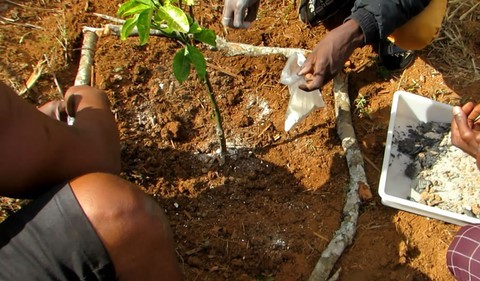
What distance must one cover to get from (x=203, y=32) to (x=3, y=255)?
883 millimetres

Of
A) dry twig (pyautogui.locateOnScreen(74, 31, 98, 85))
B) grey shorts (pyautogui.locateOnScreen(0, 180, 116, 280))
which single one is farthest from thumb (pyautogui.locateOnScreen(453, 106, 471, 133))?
dry twig (pyautogui.locateOnScreen(74, 31, 98, 85))

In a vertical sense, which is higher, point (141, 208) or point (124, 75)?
point (141, 208)

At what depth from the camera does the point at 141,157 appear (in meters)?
2.20

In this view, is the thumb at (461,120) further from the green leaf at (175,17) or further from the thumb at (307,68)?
the green leaf at (175,17)

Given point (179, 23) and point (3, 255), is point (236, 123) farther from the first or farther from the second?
point (3, 255)

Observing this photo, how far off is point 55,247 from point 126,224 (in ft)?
0.56

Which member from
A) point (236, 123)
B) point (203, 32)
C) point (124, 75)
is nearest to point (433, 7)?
point (236, 123)

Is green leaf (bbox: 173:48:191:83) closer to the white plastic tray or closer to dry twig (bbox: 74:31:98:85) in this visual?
dry twig (bbox: 74:31:98:85)

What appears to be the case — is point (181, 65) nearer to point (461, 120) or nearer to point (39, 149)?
point (39, 149)

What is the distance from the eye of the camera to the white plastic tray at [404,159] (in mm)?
2074

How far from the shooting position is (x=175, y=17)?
60.4 inches

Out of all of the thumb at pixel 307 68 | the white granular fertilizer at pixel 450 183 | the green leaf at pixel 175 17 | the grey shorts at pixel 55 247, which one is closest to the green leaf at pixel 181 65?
the green leaf at pixel 175 17

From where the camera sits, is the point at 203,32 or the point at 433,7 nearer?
the point at 203,32

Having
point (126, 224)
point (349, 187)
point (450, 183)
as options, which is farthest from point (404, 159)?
point (126, 224)
